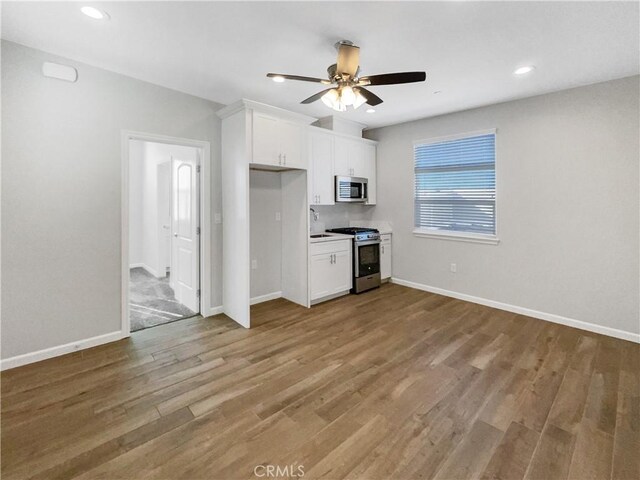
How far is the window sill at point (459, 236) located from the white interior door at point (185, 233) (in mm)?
3420

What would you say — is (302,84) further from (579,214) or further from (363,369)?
(579,214)

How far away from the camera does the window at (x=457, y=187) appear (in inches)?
166

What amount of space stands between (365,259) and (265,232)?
164 centimetres

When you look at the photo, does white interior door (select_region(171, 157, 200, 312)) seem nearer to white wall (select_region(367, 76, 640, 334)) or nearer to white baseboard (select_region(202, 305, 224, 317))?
white baseboard (select_region(202, 305, 224, 317))

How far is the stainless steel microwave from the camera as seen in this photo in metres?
4.75

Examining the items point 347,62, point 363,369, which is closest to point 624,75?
point 347,62

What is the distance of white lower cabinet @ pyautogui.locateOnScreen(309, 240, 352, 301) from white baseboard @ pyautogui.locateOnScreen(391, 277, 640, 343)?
1.28 metres

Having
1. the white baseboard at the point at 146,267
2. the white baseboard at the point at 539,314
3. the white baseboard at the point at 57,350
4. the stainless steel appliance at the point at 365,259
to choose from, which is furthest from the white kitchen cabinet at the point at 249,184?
the white baseboard at the point at 146,267

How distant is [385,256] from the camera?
17.3ft

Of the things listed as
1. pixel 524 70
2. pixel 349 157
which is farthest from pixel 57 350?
pixel 524 70

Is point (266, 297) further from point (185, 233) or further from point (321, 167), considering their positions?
point (321, 167)

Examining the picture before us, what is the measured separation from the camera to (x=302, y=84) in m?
3.38

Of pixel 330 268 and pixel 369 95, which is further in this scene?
pixel 330 268

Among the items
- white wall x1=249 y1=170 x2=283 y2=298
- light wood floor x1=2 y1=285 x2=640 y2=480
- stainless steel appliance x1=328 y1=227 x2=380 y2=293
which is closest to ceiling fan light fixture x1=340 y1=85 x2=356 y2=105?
white wall x1=249 y1=170 x2=283 y2=298
